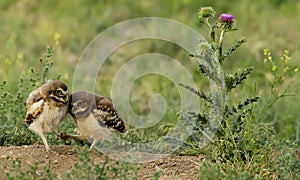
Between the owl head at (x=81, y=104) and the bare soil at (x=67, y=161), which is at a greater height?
the owl head at (x=81, y=104)

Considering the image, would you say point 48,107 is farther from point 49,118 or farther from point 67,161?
point 67,161

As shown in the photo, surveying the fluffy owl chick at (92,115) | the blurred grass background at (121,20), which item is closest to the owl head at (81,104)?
the fluffy owl chick at (92,115)

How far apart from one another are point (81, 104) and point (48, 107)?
211 mm

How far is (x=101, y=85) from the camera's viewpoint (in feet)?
28.5

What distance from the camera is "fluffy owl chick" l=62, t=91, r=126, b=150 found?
541 cm

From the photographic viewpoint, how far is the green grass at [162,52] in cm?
553

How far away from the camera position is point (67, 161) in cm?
540

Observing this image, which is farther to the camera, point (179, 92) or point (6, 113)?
point (179, 92)

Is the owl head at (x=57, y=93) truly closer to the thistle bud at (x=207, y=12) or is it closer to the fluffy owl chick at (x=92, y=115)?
the fluffy owl chick at (x=92, y=115)

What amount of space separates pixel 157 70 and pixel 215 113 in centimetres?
323

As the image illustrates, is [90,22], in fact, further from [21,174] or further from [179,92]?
[21,174]

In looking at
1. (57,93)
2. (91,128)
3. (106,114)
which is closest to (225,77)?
(106,114)

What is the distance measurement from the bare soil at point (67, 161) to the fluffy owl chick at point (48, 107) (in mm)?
131

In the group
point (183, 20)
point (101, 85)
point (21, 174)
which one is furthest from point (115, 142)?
point (183, 20)
